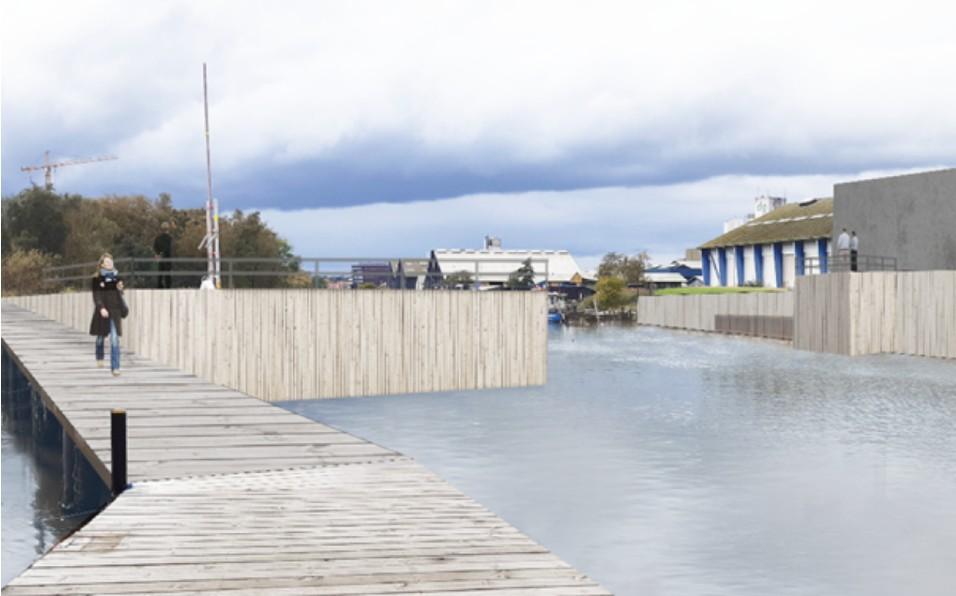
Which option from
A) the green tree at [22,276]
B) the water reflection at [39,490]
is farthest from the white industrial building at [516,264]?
the water reflection at [39,490]

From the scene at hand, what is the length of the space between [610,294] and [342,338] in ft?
269

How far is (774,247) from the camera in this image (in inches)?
A: 3509

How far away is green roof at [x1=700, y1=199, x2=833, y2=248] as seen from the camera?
82438 mm

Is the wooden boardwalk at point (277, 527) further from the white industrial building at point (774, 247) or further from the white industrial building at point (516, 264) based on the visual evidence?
the white industrial building at point (516, 264)

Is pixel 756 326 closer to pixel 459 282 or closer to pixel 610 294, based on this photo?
pixel 610 294

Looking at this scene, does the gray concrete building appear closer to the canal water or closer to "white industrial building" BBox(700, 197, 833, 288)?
the canal water

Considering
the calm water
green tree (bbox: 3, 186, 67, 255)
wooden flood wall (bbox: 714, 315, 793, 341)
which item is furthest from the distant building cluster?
green tree (bbox: 3, 186, 67, 255)

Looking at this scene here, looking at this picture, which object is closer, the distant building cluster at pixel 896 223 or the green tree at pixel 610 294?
the distant building cluster at pixel 896 223

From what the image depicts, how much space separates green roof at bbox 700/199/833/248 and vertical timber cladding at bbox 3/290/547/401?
183ft

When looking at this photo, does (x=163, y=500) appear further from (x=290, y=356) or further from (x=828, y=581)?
(x=290, y=356)

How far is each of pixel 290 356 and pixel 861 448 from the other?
11.9 metres

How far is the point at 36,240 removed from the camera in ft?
240

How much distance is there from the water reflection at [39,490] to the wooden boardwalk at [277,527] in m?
1.97

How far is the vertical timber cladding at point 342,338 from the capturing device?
997 inches
